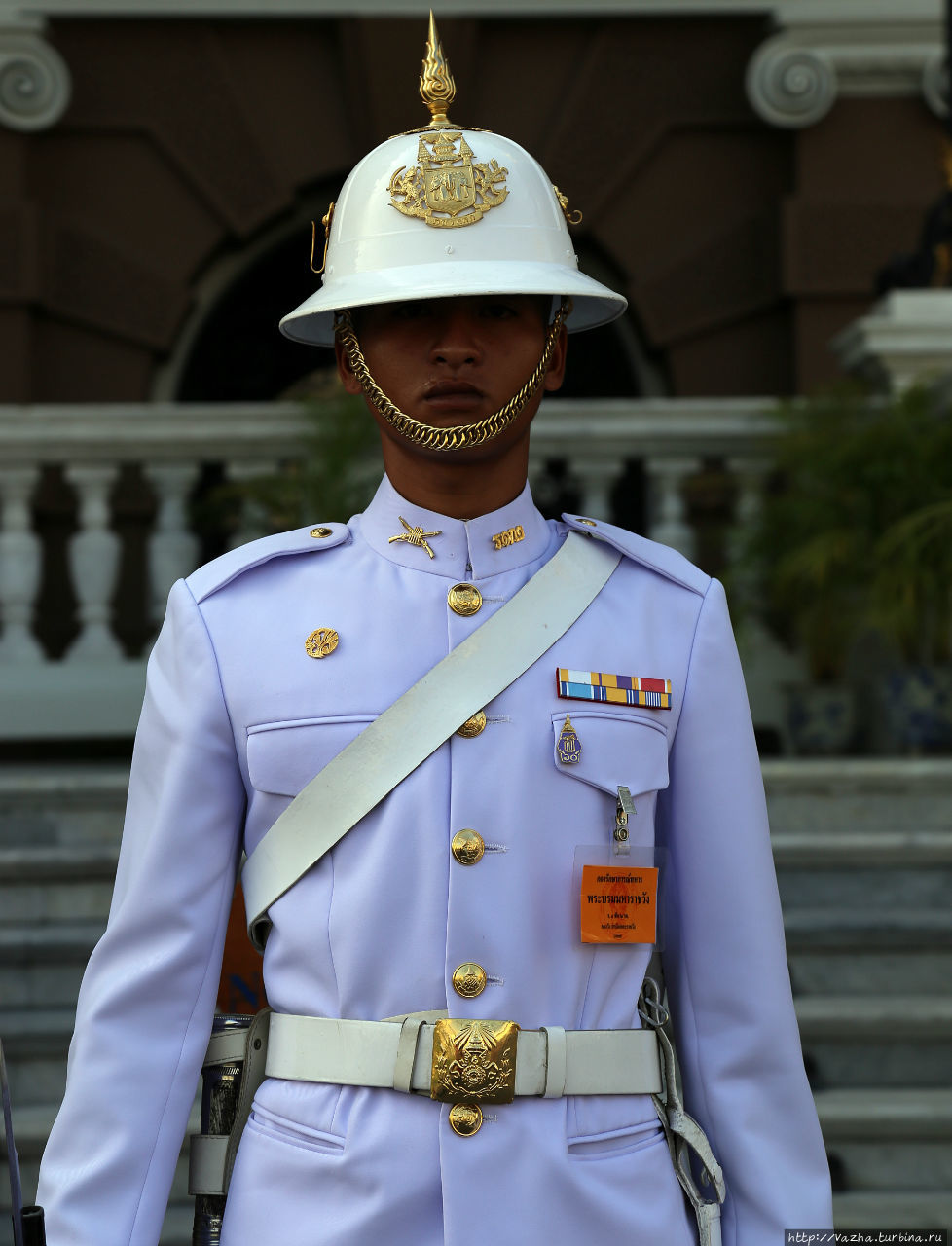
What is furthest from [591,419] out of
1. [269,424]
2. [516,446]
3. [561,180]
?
[516,446]

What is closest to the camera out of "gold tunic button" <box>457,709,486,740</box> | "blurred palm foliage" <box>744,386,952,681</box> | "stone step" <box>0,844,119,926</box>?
"gold tunic button" <box>457,709,486,740</box>

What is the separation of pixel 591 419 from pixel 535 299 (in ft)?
11.6

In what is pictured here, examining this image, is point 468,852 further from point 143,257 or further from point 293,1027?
point 143,257

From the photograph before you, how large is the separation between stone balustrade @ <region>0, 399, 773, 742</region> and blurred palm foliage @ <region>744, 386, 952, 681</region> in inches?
9.2

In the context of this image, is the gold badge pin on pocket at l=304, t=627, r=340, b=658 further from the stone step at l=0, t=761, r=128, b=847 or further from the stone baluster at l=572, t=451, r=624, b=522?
the stone baluster at l=572, t=451, r=624, b=522

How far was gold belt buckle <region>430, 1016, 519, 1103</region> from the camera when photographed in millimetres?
1628

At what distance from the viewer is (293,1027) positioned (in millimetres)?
1701

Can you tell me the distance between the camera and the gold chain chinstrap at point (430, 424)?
5.81 feet

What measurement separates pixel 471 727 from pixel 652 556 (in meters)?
0.34

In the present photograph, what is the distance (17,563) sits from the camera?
17.5ft

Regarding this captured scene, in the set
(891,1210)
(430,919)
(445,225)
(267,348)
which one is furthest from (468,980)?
(267,348)

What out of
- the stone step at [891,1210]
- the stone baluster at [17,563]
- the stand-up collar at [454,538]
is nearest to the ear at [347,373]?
the stand-up collar at [454,538]

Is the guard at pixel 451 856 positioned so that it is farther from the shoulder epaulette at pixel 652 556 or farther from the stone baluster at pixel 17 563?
the stone baluster at pixel 17 563

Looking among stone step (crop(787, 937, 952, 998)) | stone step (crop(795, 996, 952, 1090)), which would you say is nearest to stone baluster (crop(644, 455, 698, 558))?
stone step (crop(787, 937, 952, 998))
